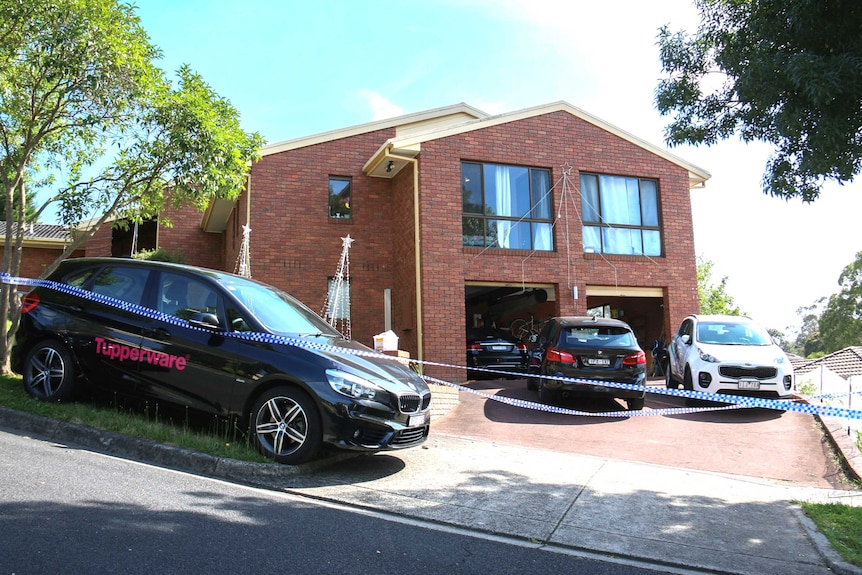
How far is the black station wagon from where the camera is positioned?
17.3 feet

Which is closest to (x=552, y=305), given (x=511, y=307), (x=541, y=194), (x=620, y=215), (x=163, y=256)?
(x=511, y=307)

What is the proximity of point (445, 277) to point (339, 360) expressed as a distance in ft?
28.7

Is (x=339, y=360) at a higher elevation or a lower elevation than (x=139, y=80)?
lower

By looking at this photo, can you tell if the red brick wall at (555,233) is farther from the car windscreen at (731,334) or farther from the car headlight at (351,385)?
the car headlight at (351,385)

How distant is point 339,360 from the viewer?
5461mm

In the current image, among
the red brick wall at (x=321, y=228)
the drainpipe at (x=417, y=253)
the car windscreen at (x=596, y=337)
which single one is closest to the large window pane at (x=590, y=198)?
the drainpipe at (x=417, y=253)

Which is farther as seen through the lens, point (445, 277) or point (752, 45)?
point (445, 277)

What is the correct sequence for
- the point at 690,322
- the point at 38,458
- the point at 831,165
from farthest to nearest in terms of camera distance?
the point at 690,322
the point at 831,165
the point at 38,458

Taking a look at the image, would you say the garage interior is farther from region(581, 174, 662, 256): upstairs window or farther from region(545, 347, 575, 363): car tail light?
region(545, 347, 575, 363): car tail light

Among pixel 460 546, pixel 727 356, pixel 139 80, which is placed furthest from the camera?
pixel 727 356

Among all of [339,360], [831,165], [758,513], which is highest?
[831,165]

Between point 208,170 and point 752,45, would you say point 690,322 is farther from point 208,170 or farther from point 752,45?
point 208,170

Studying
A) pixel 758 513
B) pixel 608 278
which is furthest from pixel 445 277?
pixel 758 513

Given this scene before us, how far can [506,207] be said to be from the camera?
15133mm
